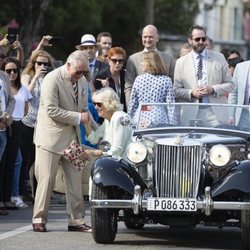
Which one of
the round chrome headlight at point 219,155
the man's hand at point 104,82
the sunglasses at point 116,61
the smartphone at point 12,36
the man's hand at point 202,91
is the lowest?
the round chrome headlight at point 219,155

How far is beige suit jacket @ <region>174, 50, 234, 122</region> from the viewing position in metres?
15.3

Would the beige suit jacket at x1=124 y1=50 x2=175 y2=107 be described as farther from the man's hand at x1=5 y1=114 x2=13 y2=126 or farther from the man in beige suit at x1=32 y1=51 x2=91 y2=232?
the man in beige suit at x1=32 y1=51 x2=91 y2=232

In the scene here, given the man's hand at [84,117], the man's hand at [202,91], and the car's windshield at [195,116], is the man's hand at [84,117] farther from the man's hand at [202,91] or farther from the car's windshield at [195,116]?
the man's hand at [202,91]

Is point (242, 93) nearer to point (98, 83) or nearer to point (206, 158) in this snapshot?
point (98, 83)

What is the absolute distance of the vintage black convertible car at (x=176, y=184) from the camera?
11.4 m

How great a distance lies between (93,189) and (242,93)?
174 inches

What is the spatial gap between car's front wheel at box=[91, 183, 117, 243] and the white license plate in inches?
20.3

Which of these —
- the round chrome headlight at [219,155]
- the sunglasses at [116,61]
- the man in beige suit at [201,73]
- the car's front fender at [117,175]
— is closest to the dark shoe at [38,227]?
the car's front fender at [117,175]

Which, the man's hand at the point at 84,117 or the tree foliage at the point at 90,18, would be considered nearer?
the man's hand at the point at 84,117

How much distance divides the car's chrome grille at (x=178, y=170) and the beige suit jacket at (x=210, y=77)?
3.54 meters

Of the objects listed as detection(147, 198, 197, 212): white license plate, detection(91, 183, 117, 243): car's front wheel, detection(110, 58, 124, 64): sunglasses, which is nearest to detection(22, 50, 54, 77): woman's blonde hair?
detection(110, 58, 124, 64): sunglasses

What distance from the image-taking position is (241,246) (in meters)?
12.0

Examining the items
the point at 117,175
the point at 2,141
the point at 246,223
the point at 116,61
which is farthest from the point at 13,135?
the point at 246,223

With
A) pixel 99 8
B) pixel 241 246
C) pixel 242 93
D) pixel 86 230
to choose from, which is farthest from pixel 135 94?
pixel 99 8
